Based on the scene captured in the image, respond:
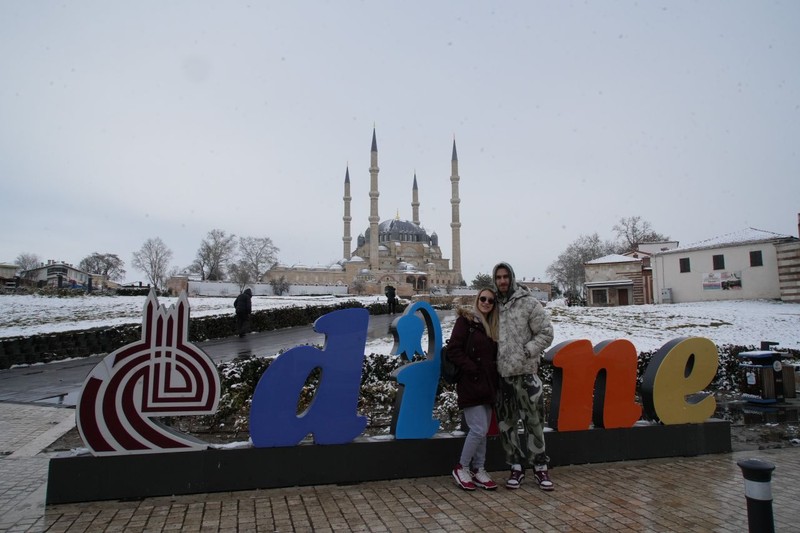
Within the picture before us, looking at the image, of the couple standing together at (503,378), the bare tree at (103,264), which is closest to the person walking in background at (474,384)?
the couple standing together at (503,378)

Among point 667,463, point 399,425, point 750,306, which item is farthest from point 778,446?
point 750,306

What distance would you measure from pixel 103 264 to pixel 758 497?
303 ft

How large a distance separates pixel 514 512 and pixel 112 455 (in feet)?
11.3

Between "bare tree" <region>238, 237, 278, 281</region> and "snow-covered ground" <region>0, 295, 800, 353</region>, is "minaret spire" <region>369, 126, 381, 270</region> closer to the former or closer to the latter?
"bare tree" <region>238, 237, 278, 281</region>

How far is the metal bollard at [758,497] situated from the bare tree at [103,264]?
89.6m

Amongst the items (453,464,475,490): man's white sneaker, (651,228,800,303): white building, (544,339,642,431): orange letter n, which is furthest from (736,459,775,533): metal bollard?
(651,228,800,303): white building

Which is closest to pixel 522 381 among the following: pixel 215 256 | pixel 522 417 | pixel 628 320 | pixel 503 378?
pixel 503 378

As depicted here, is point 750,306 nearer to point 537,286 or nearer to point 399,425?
point 399,425

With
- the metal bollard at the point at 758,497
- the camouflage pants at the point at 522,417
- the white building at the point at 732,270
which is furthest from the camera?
the white building at the point at 732,270

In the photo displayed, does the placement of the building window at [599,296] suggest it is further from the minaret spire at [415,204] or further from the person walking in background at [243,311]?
the minaret spire at [415,204]

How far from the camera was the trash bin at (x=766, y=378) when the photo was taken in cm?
909

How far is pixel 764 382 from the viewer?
9133 mm

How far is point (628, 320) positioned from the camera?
19.8 metres

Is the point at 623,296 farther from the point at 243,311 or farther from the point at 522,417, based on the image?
the point at 522,417
